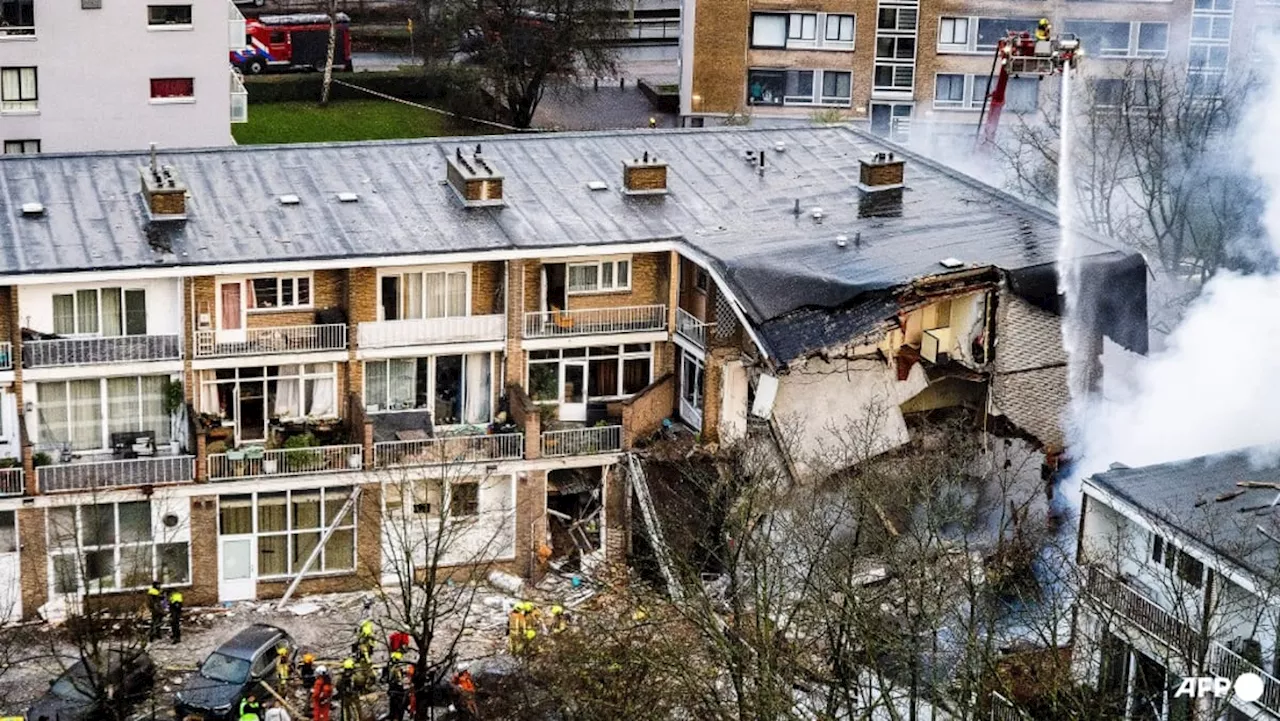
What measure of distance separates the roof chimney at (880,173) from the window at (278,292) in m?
13.8

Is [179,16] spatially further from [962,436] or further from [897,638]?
[897,638]

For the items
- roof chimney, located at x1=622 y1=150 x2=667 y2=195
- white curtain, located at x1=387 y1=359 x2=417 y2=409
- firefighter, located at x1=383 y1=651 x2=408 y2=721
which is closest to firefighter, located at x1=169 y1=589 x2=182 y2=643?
firefighter, located at x1=383 y1=651 x2=408 y2=721

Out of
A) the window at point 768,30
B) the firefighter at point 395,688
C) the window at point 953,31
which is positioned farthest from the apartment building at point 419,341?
the window at point 953,31

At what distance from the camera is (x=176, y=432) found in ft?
173

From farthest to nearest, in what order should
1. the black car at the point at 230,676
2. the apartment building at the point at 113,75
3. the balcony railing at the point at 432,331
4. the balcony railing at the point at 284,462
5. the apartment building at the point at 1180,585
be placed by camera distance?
1. the apartment building at the point at 113,75
2. the balcony railing at the point at 432,331
3. the balcony railing at the point at 284,462
4. the black car at the point at 230,676
5. the apartment building at the point at 1180,585

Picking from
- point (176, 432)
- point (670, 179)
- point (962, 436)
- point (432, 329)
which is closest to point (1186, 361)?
point (962, 436)

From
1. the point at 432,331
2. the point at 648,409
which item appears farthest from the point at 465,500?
the point at 648,409

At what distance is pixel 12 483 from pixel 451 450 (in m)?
9.43

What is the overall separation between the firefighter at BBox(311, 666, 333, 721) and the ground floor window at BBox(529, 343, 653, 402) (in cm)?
985

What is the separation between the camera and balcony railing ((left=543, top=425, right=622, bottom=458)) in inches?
2131

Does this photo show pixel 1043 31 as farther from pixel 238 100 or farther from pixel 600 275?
pixel 600 275

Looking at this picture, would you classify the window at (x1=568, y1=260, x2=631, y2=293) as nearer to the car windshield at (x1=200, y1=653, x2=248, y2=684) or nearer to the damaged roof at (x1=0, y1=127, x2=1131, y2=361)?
the damaged roof at (x1=0, y1=127, x2=1131, y2=361)

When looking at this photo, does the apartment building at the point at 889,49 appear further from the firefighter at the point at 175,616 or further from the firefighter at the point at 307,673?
the firefighter at the point at 307,673

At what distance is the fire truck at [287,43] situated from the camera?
282ft
